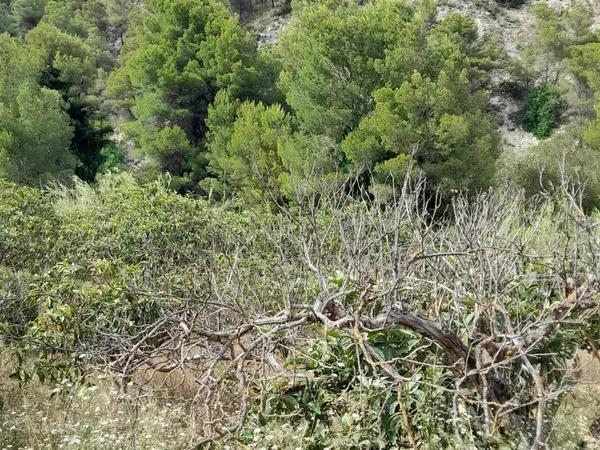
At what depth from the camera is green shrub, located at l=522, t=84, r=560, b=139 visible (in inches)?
1051

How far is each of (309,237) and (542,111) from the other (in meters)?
24.4

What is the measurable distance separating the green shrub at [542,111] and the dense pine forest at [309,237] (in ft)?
0.34

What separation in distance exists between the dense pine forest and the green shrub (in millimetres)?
A: 104

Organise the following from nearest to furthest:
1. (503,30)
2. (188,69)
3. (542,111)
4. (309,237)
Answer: (309,237) → (188,69) → (542,111) → (503,30)

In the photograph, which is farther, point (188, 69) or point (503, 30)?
point (503, 30)

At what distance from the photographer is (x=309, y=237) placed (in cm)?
624

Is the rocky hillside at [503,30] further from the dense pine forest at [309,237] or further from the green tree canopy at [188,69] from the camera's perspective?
the green tree canopy at [188,69]

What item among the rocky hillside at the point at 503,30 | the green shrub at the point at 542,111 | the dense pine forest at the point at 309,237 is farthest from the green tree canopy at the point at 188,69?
the green shrub at the point at 542,111

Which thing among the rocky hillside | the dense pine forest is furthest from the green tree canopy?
the rocky hillside

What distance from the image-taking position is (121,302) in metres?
4.75

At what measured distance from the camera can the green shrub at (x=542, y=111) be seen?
87.6 feet

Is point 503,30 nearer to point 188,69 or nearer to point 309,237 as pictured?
point 188,69

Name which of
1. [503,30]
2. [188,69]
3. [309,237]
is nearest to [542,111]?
[503,30]

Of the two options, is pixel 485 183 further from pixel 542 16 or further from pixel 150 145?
pixel 542 16
